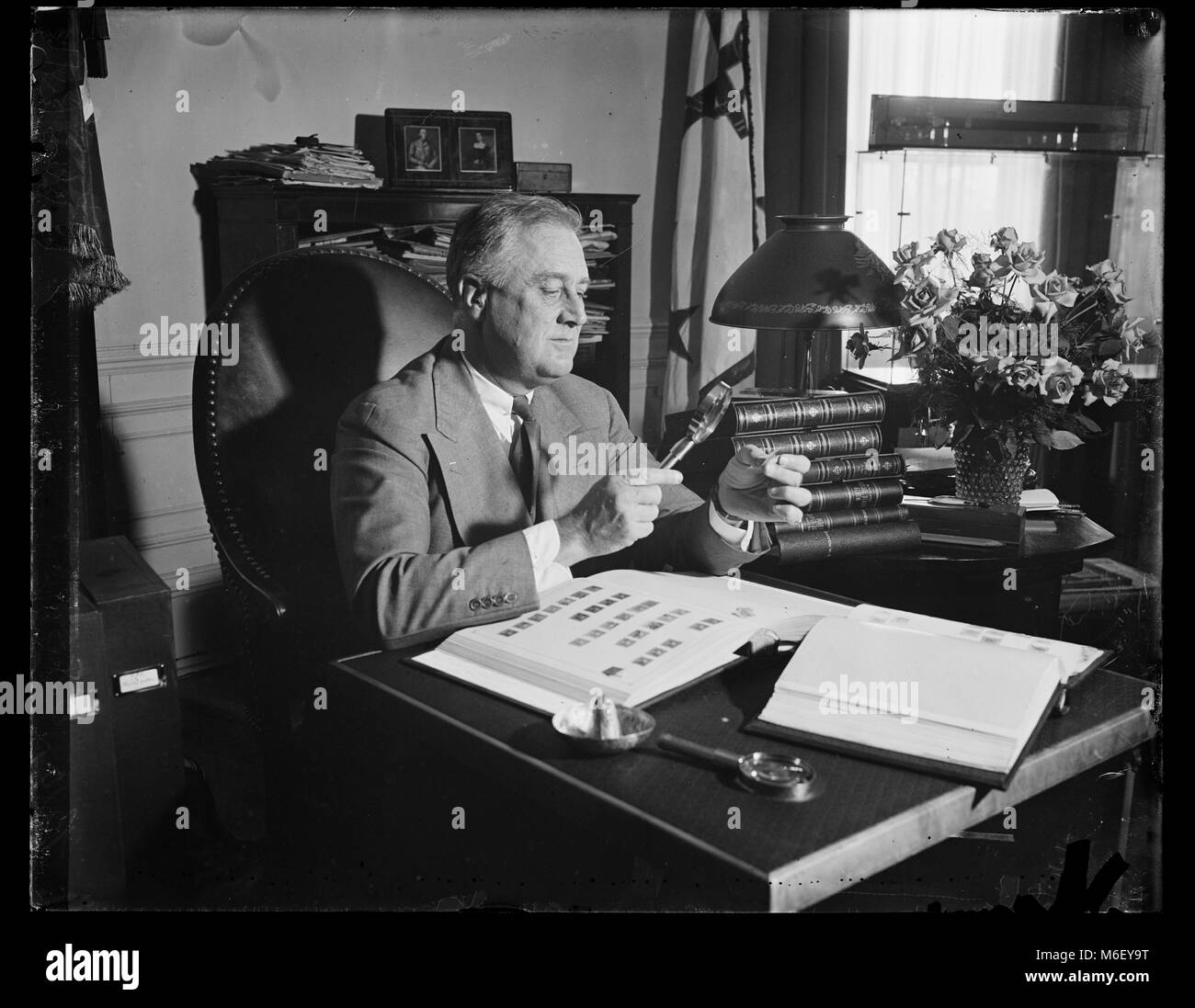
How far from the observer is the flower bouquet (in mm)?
2000

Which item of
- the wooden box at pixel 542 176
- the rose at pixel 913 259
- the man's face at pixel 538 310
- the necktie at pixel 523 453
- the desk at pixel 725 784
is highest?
the wooden box at pixel 542 176

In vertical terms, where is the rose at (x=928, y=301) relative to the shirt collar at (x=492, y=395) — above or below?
above

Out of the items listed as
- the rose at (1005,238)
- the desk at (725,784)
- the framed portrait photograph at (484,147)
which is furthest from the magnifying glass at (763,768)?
the rose at (1005,238)

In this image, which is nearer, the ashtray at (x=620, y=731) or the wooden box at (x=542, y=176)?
the ashtray at (x=620, y=731)

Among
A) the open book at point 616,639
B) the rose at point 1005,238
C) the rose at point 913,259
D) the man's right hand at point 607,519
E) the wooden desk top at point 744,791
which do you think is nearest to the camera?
the wooden desk top at point 744,791

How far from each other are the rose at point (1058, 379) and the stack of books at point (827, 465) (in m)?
0.31

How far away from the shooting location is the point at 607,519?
164cm

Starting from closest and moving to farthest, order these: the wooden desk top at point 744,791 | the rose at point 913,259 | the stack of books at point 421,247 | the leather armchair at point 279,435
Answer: the wooden desk top at point 744,791 < the leather armchair at point 279,435 < the stack of books at point 421,247 < the rose at point 913,259

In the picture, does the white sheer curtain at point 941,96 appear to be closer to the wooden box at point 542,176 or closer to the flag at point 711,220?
the flag at point 711,220

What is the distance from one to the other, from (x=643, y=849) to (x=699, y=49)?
4.76ft

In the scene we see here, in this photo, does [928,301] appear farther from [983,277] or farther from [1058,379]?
[1058,379]

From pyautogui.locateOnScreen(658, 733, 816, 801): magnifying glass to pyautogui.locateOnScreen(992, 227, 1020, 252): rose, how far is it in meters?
1.30

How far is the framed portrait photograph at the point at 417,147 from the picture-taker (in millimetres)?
1716

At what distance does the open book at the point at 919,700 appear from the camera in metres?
1.12
